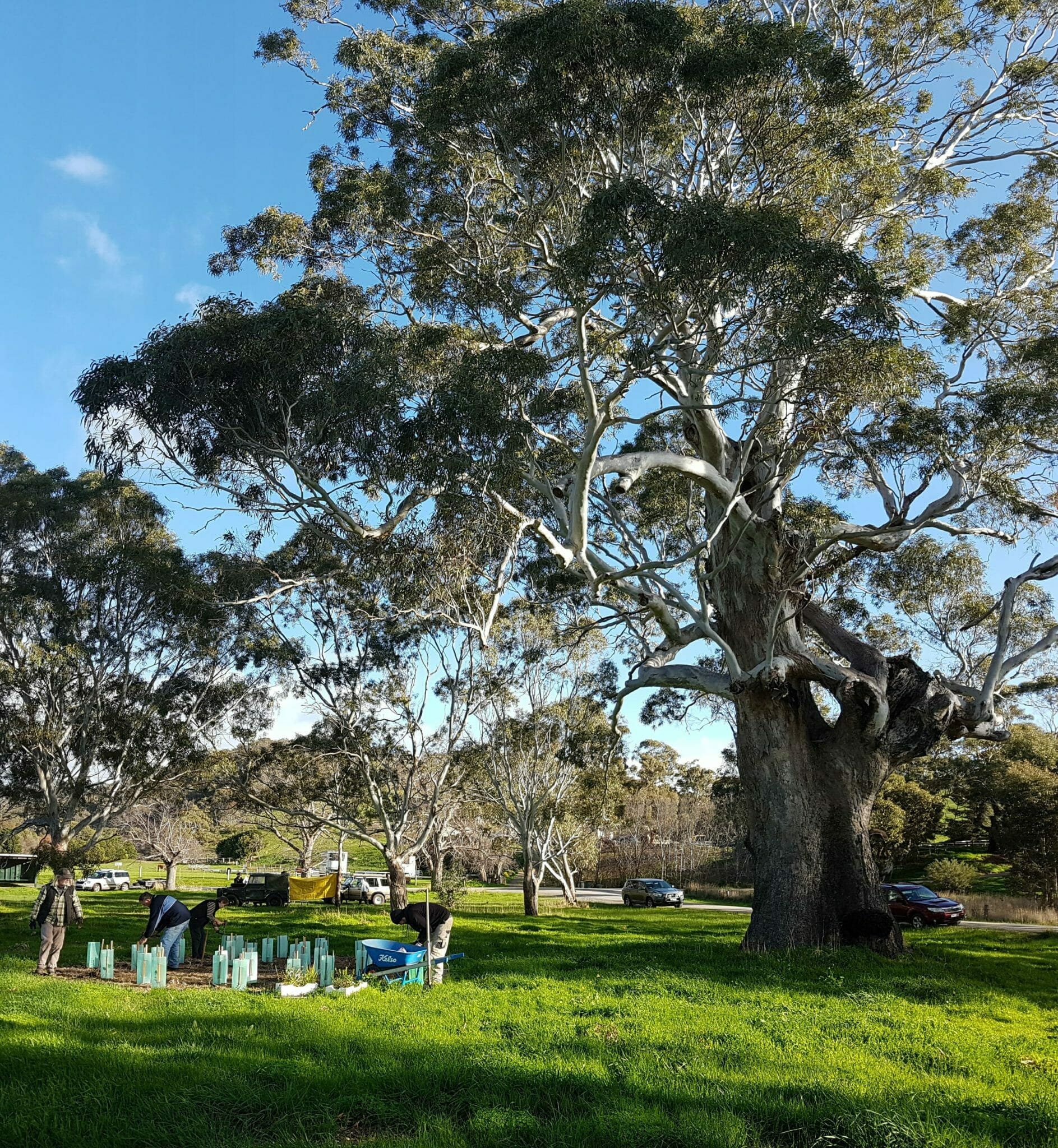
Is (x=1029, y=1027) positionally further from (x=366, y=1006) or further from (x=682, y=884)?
(x=682, y=884)

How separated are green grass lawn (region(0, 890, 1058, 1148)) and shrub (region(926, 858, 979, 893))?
2073 centimetres

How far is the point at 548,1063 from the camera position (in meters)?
6.06

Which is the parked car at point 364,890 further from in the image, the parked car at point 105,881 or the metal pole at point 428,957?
the metal pole at point 428,957

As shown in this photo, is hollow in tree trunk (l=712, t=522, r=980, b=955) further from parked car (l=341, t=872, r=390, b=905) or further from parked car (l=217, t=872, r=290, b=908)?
parked car (l=341, t=872, r=390, b=905)

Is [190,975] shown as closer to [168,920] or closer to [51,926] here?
[168,920]

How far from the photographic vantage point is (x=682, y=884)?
4359 centimetres

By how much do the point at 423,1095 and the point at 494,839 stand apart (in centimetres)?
4552

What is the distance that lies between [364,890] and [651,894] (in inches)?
444

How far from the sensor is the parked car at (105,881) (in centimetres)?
4269

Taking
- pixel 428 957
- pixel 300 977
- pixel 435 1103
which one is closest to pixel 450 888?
pixel 300 977

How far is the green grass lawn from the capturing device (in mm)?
4777

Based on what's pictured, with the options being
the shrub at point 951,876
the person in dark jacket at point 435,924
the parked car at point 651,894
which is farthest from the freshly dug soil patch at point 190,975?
the shrub at point 951,876

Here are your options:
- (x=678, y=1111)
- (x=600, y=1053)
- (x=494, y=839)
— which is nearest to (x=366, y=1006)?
(x=600, y=1053)

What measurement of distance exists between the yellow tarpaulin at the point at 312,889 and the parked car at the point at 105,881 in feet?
47.7
